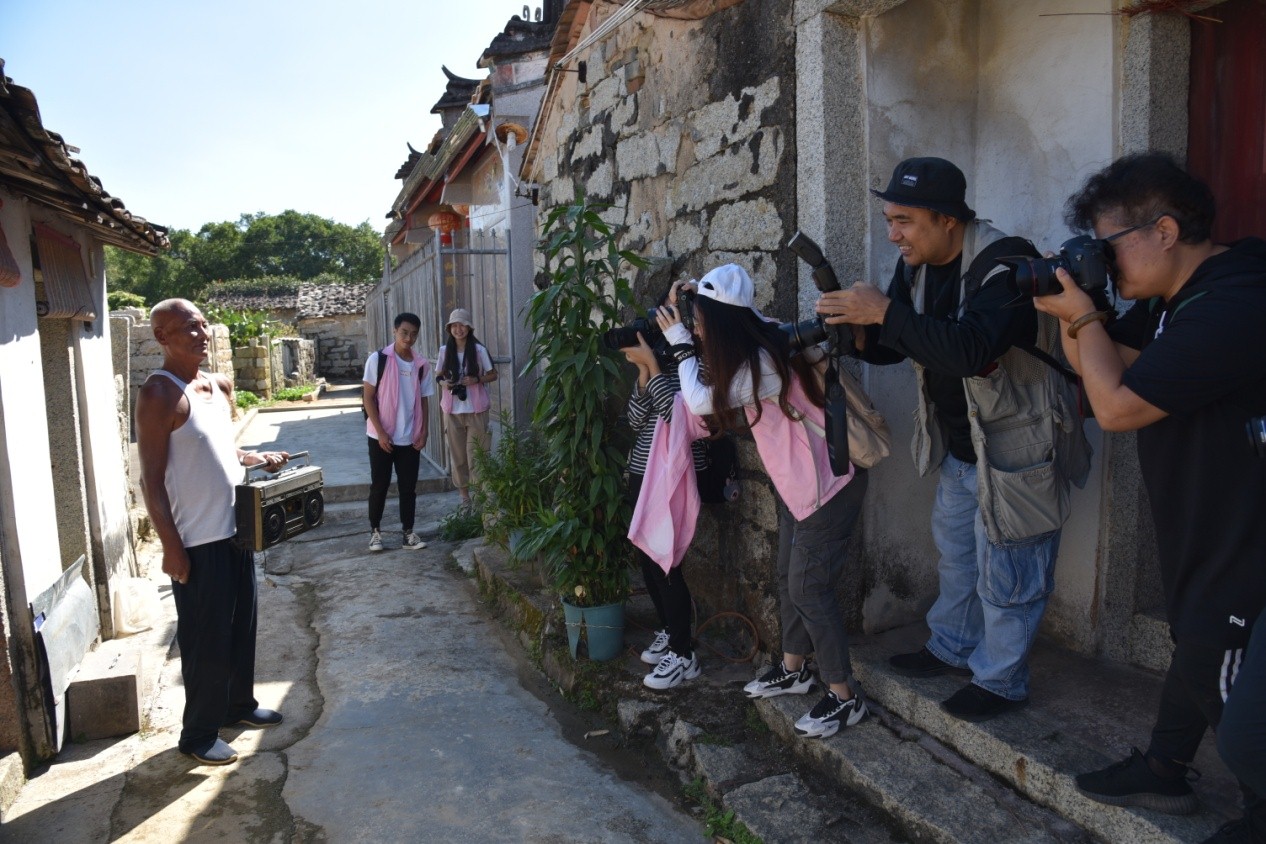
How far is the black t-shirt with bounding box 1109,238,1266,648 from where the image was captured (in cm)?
176

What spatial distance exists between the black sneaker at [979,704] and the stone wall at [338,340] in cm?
2793

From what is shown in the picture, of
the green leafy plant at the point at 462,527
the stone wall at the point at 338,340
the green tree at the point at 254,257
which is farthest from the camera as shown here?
the green tree at the point at 254,257

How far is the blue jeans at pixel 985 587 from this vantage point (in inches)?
99.7

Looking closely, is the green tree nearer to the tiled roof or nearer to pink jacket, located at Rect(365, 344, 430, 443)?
pink jacket, located at Rect(365, 344, 430, 443)

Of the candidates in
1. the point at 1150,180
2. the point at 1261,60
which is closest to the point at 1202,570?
the point at 1150,180

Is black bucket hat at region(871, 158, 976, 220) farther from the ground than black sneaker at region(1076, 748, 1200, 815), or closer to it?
farther from the ground

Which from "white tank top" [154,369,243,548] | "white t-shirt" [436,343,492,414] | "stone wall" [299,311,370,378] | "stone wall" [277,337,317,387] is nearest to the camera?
"white tank top" [154,369,243,548]

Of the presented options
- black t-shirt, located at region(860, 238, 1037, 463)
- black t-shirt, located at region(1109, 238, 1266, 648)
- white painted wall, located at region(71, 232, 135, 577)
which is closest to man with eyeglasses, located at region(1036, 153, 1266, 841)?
black t-shirt, located at region(1109, 238, 1266, 648)

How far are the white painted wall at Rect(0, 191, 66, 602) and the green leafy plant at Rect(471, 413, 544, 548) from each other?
6.32ft

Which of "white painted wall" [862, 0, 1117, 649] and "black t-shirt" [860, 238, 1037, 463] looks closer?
"black t-shirt" [860, 238, 1037, 463]

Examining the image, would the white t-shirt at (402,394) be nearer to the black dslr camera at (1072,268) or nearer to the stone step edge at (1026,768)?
the stone step edge at (1026,768)

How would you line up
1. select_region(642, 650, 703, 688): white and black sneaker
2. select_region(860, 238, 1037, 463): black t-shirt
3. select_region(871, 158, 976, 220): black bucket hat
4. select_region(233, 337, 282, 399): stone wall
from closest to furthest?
select_region(860, 238, 1037, 463): black t-shirt → select_region(871, 158, 976, 220): black bucket hat → select_region(642, 650, 703, 688): white and black sneaker → select_region(233, 337, 282, 399): stone wall

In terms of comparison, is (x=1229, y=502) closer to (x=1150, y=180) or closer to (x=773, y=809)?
(x=1150, y=180)

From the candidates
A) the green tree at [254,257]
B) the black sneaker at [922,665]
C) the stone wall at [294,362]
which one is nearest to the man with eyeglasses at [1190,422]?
the black sneaker at [922,665]
